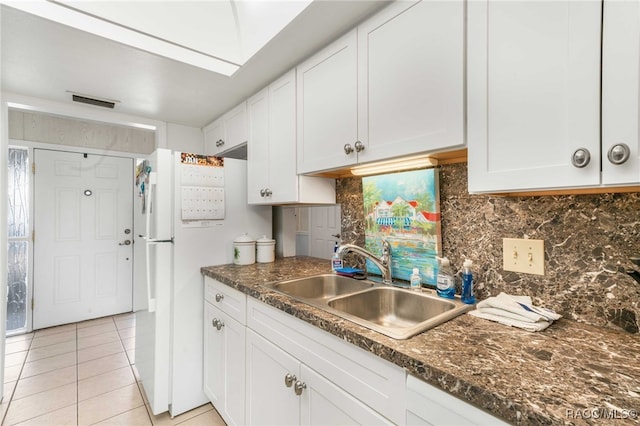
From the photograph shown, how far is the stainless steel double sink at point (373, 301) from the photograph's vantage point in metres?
1.20

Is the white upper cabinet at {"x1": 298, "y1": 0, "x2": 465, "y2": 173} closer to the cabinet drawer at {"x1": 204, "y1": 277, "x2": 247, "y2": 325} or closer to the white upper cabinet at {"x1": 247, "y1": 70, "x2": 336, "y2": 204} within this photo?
the white upper cabinet at {"x1": 247, "y1": 70, "x2": 336, "y2": 204}

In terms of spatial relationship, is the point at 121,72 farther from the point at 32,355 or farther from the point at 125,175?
the point at 32,355

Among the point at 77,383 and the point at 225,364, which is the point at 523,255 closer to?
the point at 225,364

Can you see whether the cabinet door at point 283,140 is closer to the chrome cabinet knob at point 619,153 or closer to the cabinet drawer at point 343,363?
the cabinet drawer at point 343,363

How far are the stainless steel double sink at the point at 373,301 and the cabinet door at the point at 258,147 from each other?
2.24ft

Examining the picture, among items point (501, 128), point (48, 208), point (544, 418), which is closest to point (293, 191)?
point (501, 128)

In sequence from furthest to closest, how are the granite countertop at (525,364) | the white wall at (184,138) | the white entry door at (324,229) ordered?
the white wall at (184,138) → the white entry door at (324,229) → the granite countertop at (525,364)

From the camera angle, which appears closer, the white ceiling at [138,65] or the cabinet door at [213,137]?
the white ceiling at [138,65]

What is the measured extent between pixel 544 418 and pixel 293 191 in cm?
142

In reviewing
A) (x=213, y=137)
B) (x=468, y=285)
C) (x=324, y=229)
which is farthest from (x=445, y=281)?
(x=213, y=137)

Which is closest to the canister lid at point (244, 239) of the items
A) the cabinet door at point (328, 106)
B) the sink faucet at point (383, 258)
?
the cabinet door at point (328, 106)

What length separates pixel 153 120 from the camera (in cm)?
269

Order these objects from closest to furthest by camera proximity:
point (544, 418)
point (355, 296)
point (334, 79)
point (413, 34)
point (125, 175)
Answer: point (544, 418) → point (413, 34) → point (355, 296) → point (334, 79) → point (125, 175)

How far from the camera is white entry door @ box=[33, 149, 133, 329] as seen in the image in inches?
128
